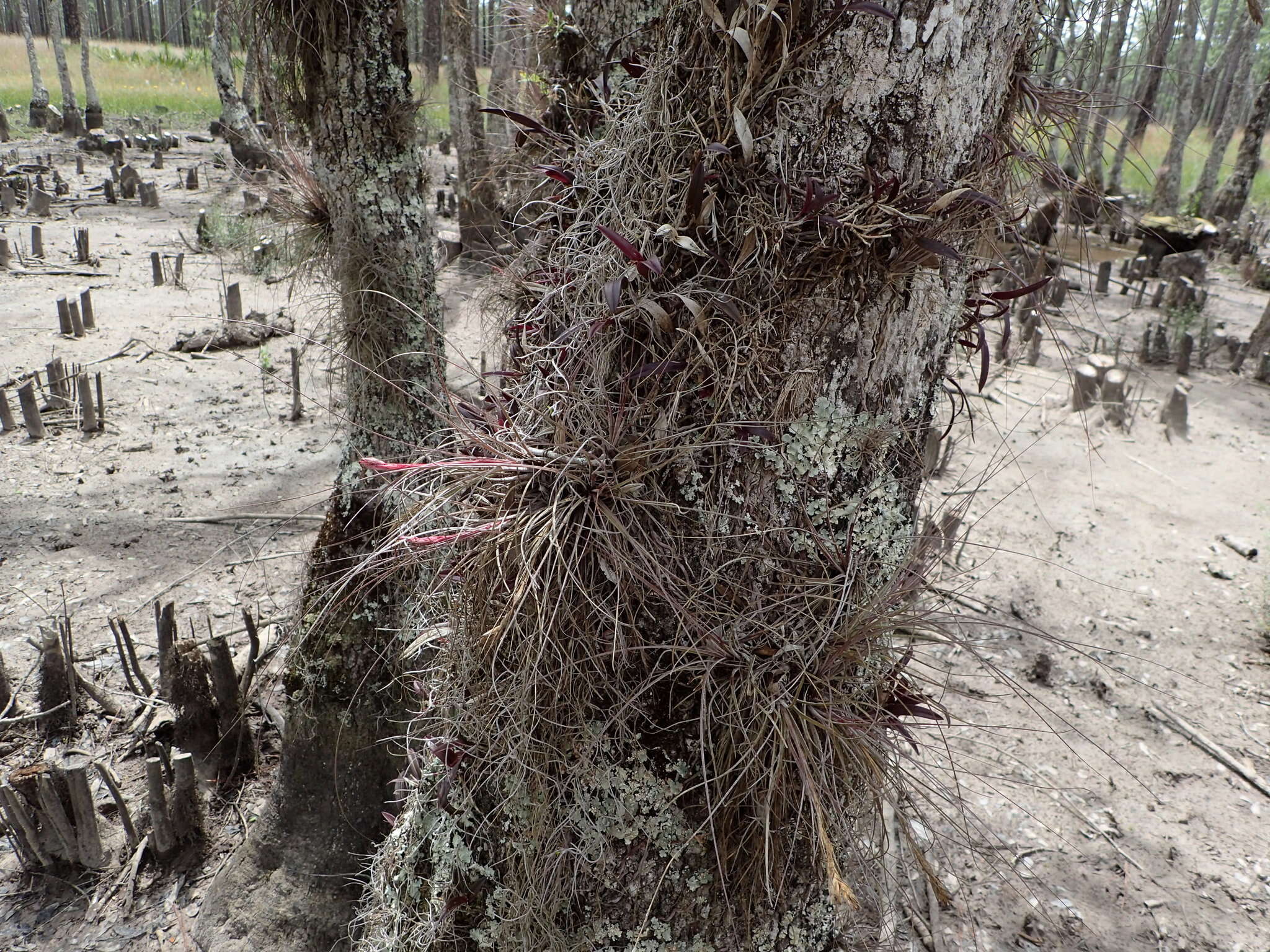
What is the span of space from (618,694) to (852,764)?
389mm

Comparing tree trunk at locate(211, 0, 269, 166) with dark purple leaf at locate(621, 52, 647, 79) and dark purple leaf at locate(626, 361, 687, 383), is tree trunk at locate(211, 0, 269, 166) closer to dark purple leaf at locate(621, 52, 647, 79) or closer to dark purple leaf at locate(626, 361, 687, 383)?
dark purple leaf at locate(621, 52, 647, 79)

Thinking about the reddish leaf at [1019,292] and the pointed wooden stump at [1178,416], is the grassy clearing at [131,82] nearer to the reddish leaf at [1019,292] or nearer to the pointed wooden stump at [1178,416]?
the pointed wooden stump at [1178,416]

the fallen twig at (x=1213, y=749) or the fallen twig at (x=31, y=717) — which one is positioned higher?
the fallen twig at (x=1213, y=749)

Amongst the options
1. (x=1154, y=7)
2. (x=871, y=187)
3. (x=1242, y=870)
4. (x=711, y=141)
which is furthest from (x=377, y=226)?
(x=1242, y=870)

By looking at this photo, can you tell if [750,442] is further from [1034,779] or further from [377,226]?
[1034,779]

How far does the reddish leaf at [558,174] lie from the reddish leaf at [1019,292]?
718mm

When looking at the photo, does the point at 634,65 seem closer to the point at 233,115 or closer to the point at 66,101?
the point at 233,115

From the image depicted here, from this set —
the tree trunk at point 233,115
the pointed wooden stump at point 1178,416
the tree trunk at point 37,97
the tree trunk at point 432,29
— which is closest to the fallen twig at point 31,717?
the pointed wooden stump at point 1178,416

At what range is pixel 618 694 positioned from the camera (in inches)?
50.9

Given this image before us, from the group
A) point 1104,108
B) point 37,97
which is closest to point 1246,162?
point 1104,108

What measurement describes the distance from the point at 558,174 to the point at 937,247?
62 cm

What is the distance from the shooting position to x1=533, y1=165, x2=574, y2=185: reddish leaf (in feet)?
4.48

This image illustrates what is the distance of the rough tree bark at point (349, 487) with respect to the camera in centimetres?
252

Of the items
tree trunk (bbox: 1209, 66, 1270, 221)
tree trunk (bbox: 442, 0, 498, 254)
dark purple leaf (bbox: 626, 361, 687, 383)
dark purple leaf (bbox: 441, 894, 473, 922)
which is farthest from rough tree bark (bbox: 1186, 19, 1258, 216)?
dark purple leaf (bbox: 441, 894, 473, 922)
